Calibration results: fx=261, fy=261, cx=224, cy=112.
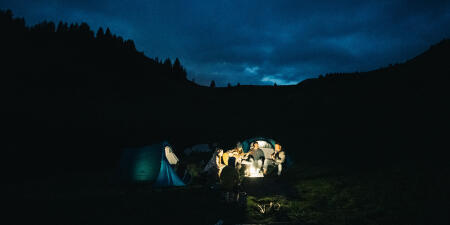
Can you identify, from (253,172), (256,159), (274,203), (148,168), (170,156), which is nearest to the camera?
(274,203)

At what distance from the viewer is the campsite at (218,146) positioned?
28.6 feet

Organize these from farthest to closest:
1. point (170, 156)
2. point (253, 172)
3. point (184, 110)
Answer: point (184, 110), point (170, 156), point (253, 172)

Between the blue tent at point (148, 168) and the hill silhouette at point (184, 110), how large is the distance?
1109 cm

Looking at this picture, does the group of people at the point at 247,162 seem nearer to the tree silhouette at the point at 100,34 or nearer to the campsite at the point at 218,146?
the campsite at the point at 218,146

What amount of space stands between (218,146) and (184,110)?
31.2 metres

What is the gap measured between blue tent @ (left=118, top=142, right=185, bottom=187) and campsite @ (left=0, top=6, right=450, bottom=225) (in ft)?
0.21

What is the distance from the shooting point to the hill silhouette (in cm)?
2303

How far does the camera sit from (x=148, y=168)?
44.7 ft

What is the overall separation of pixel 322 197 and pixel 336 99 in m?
36.1

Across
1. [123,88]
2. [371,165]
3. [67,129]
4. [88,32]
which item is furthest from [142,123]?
[88,32]

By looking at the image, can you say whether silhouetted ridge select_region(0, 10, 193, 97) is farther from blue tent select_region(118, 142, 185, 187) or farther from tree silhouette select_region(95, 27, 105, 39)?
blue tent select_region(118, 142, 185, 187)

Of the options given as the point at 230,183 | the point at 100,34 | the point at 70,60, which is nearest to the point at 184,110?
the point at 70,60

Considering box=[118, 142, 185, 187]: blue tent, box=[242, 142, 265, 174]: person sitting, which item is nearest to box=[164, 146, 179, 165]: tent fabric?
box=[118, 142, 185, 187]: blue tent

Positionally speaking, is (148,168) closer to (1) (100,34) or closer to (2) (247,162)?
(2) (247,162)
